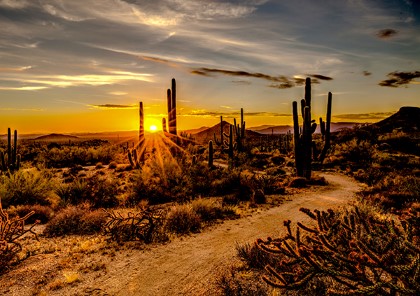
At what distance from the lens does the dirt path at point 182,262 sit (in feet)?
20.0

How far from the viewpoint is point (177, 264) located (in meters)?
7.17

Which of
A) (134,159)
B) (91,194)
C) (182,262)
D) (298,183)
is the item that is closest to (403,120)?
(298,183)

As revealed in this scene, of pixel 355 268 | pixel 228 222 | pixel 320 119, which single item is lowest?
pixel 228 222

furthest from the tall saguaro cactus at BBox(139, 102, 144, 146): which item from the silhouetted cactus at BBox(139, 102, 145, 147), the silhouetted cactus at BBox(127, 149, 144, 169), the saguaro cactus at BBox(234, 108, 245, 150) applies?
the saguaro cactus at BBox(234, 108, 245, 150)

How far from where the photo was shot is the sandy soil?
19.8 ft

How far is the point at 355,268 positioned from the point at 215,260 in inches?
179

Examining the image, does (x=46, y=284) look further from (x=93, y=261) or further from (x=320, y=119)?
(x=320, y=119)

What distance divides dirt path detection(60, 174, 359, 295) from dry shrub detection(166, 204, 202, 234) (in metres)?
0.51

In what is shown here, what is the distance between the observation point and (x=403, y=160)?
89.4ft

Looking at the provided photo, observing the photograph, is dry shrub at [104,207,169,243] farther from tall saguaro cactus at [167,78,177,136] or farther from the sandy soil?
tall saguaro cactus at [167,78,177,136]

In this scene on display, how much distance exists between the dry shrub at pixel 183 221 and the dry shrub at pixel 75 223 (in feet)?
6.78

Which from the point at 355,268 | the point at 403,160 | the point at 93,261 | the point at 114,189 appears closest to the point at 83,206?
the point at 114,189

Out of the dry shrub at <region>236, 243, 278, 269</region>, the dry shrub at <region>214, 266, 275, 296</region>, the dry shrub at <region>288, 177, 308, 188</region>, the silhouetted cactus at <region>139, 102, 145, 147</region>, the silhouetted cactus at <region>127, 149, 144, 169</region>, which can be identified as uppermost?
the silhouetted cactus at <region>139, 102, 145, 147</region>

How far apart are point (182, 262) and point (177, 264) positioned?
0.47ft
